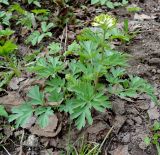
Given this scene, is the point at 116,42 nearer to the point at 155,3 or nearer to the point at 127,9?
the point at 127,9

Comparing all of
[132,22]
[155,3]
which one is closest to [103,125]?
[132,22]

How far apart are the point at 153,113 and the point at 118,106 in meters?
0.26

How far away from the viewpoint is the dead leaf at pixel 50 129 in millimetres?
2234

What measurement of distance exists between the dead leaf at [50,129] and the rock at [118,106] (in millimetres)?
415

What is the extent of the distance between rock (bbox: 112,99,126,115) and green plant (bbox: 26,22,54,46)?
1.01 m

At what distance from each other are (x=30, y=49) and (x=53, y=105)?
0.98 metres

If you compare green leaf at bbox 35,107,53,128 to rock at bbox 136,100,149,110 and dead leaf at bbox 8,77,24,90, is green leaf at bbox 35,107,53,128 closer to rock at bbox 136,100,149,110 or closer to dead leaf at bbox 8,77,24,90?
dead leaf at bbox 8,77,24,90

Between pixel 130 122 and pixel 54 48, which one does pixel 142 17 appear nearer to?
pixel 54 48

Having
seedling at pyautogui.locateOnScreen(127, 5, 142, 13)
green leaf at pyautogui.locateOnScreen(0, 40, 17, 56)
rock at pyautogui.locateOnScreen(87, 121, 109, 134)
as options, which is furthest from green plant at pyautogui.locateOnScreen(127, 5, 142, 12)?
rock at pyautogui.locateOnScreen(87, 121, 109, 134)

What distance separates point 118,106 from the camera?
2.39 m

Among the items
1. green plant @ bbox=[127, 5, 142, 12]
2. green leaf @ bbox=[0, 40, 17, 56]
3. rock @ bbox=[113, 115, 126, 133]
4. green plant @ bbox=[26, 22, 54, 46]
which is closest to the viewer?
rock @ bbox=[113, 115, 126, 133]

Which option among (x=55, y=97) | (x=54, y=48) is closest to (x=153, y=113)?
(x=55, y=97)

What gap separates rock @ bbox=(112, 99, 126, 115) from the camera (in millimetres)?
2359

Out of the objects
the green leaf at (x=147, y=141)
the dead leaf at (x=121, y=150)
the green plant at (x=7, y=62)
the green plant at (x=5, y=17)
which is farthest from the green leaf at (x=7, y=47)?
the green leaf at (x=147, y=141)
